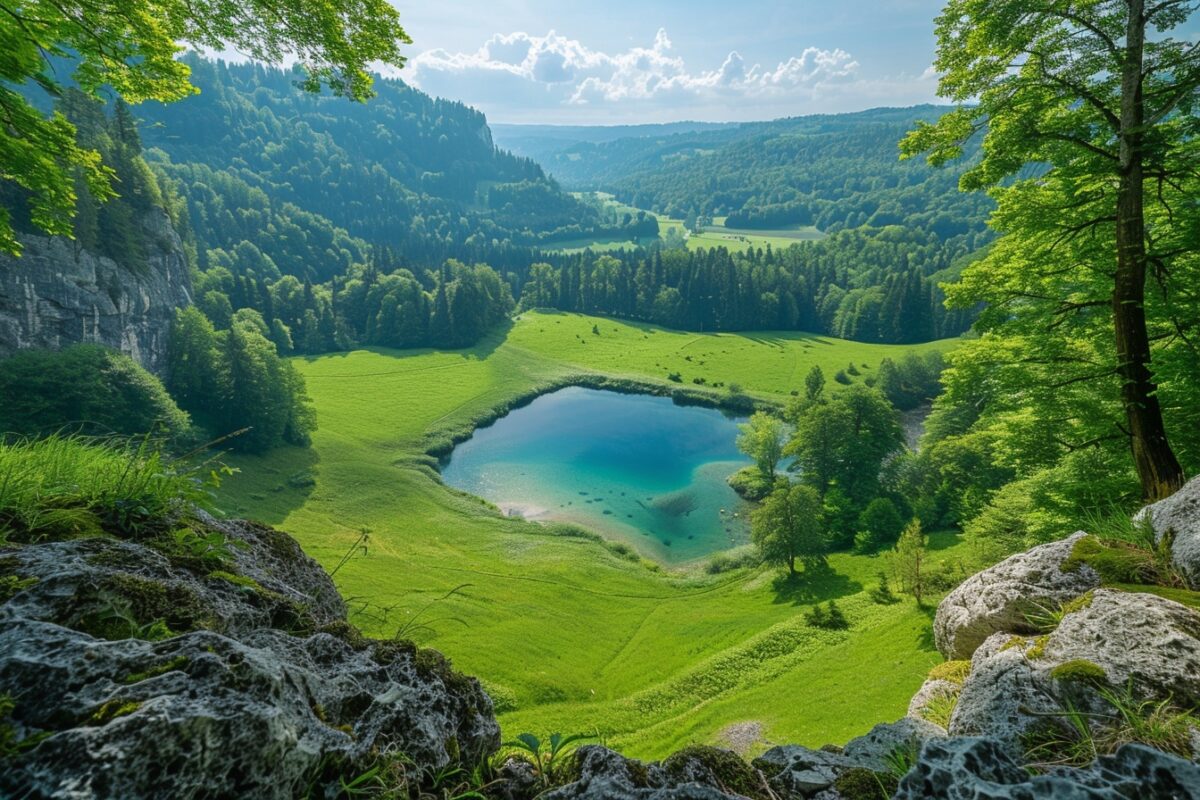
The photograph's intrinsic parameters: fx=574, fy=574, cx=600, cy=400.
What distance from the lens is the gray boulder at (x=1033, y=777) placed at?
337 cm

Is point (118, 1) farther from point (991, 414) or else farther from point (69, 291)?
point (69, 291)

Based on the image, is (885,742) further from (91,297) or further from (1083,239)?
(91,297)

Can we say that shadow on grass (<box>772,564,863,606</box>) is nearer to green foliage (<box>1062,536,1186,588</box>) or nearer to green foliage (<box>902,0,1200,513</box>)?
green foliage (<box>902,0,1200,513</box>)

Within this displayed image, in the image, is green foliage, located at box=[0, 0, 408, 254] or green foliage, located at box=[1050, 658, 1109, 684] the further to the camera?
green foliage, located at box=[0, 0, 408, 254]

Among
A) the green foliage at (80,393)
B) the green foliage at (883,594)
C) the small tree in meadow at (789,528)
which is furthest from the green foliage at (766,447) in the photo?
the green foliage at (80,393)

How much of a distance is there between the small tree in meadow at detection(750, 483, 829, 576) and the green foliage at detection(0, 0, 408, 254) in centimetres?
4074

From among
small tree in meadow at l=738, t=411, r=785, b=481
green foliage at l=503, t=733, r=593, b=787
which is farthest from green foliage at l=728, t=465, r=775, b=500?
green foliage at l=503, t=733, r=593, b=787

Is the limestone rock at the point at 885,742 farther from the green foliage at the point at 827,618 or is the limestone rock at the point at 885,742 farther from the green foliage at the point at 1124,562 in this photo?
the green foliage at the point at 827,618

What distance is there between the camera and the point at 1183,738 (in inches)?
179

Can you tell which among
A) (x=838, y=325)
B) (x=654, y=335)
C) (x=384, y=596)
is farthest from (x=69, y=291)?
(x=838, y=325)

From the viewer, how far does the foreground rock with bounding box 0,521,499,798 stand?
2834 mm

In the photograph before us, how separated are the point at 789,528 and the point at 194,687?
148ft

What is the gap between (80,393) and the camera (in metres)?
46.8

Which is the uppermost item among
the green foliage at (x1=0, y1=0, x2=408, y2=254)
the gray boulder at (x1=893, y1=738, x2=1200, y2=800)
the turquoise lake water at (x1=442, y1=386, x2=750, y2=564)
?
the green foliage at (x1=0, y1=0, x2=408, y2=254)
